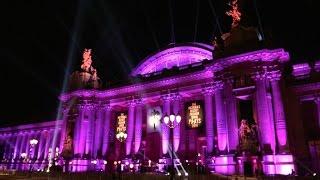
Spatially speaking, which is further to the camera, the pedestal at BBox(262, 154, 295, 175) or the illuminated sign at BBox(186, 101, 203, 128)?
the illuminated sign at BBox(186, 101, 203, 128)

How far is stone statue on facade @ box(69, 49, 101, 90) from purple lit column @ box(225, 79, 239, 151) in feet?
70.6

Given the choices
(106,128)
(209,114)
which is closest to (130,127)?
(106,128)

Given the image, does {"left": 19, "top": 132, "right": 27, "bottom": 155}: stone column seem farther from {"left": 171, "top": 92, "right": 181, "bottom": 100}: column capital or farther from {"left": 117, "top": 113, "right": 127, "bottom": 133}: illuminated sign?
{"left": 171, "top": 92, "right": 181, "bottom": 100}: column capital

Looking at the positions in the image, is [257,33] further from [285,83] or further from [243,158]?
[243,158]

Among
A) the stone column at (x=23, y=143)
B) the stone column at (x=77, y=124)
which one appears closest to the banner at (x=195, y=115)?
the stone column at (x=77, y=124)

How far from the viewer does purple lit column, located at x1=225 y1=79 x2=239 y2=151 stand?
116 feet

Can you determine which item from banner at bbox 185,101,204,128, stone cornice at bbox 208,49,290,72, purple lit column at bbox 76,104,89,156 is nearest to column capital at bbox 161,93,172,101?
banner at bbox 185,101,204,128

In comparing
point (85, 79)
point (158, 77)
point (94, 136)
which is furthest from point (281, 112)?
point (85, 79)

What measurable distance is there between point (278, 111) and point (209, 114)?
27.3ft

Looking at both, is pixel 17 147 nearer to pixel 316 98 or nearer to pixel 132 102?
pixel 132 102

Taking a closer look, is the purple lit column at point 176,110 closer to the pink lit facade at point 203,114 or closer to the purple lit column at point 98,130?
the pink lit facade at point 203,114

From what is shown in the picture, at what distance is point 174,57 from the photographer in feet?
157

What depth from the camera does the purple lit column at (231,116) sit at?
35.3 meters

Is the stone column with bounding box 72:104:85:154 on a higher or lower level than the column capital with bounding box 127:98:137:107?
lower
